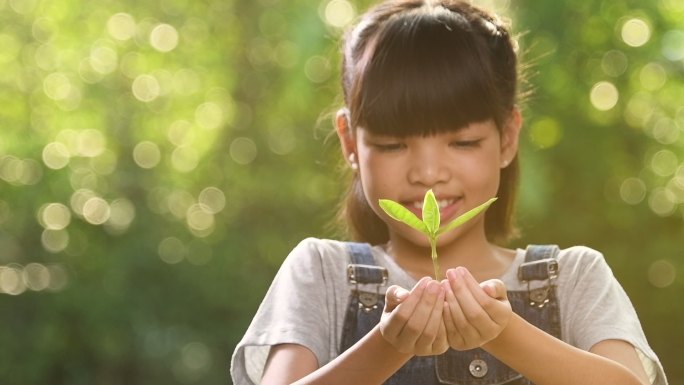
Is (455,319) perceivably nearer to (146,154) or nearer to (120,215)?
(120,215)

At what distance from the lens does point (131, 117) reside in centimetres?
578

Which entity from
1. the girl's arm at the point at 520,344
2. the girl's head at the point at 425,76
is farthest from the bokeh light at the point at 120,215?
the girl's arm at the point at 520,344

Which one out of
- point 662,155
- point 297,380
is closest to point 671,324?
point 662,155

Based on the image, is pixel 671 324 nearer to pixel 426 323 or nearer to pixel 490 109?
pixel 490 109

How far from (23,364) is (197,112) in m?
1.36

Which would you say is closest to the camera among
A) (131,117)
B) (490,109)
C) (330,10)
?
(490,109)

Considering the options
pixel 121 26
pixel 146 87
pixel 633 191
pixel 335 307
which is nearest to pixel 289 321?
pixel 335 307

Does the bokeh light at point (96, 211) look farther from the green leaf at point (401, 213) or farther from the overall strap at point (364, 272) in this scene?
the green leaf at point (401, 213)

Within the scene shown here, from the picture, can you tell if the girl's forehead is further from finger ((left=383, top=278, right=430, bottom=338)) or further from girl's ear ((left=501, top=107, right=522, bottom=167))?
finger ((left=383, top=278, right=430, bottom=338))

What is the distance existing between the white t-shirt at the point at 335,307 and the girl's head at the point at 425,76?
20cm

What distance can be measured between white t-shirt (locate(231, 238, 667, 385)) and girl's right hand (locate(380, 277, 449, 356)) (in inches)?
15.8

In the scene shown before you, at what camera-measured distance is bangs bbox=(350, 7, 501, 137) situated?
2215 mm

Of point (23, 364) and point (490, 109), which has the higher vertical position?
point (490, 109)

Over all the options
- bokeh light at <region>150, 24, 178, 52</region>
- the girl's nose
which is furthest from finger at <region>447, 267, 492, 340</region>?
bokeh light at <region>150, 24, 178, 52</region>
